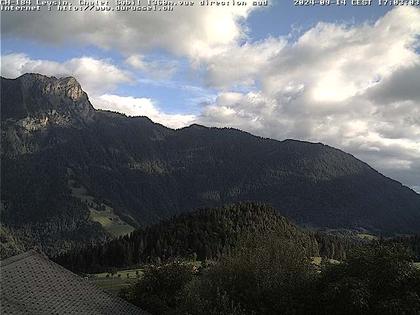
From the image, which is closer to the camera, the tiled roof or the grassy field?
the tiled roof

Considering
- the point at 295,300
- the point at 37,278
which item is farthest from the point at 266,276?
the point at 37,278

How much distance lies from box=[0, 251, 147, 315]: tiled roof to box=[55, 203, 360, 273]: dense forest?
115 m

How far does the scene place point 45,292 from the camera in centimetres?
3164

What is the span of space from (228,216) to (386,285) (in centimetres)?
14563

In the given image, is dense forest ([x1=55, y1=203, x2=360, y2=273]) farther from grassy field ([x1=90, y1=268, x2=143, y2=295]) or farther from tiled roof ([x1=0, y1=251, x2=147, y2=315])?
tiled roof ([x1=0, y1=251, x2=147, y2=315])

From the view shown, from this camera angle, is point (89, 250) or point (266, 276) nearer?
point (266, 276)

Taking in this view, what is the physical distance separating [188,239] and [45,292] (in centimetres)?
13779

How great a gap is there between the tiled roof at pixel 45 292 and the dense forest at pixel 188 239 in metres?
115

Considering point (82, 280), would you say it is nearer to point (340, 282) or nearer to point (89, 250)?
point (340, 282)

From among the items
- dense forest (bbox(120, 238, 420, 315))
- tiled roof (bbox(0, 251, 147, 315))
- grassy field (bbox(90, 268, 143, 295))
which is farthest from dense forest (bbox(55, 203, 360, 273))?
tiled roof (bbox(0, 251, 147, 315))

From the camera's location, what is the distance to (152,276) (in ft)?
163

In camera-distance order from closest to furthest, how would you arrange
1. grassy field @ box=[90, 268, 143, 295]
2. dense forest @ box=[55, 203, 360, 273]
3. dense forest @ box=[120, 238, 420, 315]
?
A: dense forest @ box=[120, 238, 420, 315] < grassy field @ box=[90, 268, 143, 295] < dense forest @ box=[55, 203, 360, 273]

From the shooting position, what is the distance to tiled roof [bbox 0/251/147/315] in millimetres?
29062

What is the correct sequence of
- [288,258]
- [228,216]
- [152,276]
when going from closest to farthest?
1. [288,258]
2. [152,276]
3. [228,216]
